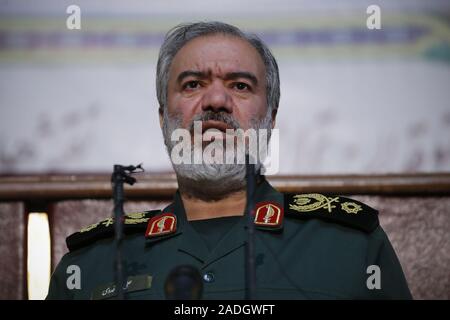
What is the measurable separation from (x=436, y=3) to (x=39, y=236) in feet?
4.51

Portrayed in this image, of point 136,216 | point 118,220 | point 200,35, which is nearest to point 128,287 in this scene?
point 136,216

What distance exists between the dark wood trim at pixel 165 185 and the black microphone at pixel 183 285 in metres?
1.04

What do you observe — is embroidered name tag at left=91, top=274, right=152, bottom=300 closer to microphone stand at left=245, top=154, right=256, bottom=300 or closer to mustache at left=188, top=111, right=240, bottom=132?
mustache at left=188, top=111, right=240, bottom=132

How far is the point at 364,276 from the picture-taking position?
1.83 meters

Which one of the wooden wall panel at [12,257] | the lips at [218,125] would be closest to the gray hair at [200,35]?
the lips at [218,125]

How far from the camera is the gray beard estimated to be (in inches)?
77.2

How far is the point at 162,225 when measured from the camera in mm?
2037

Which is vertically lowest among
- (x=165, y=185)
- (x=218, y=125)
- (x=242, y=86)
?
(x=165, y=185)

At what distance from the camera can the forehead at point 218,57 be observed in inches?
80.7

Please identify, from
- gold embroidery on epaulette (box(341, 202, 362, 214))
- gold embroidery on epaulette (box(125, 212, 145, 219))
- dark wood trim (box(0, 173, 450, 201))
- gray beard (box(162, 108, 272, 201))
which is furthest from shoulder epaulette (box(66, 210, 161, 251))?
gold embroidery on epaulette (box(341, 202, 362, 214))

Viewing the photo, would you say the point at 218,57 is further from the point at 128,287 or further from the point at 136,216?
the point at 128,287

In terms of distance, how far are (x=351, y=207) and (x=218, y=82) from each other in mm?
453

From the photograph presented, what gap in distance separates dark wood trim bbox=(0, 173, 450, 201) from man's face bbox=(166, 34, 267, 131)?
35 cm
